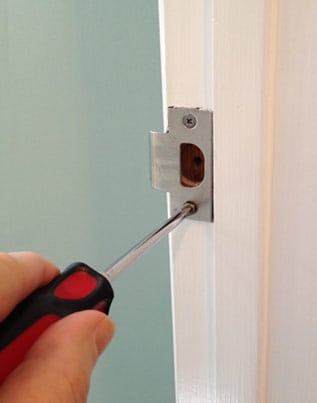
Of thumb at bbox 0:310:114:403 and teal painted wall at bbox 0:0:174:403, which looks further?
teal painted wall at bbox 0:0:174:403

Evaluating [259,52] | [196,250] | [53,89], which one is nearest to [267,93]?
[259,52]

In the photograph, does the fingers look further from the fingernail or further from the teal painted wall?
the teal painted wall

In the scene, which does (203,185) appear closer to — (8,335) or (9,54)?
(8,335)

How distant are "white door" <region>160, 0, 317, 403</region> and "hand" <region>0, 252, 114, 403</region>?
0.09 meters

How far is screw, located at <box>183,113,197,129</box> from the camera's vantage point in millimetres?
371

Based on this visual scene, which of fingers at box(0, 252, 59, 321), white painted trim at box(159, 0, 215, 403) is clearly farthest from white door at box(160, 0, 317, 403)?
fingers at box(0, 252, 59, 321)

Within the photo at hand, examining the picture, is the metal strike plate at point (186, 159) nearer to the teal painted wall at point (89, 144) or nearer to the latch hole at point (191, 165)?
the latch hole at point (191, 165)

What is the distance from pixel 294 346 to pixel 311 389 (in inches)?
1.5

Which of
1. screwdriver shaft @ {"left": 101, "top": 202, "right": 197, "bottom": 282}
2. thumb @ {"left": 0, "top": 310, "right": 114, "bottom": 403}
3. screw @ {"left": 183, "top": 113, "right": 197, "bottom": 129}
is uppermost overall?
screw @ {"left": 183, "top": 113, "right": 197, "bottom": 129}

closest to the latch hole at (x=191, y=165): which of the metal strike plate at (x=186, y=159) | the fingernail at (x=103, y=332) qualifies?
the metal strike plate at (x=186, y=159)

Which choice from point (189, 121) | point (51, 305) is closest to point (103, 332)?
point (51, 305)

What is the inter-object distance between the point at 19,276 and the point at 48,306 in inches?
1.1

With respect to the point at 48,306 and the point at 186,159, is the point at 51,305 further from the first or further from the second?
the point at 186,159

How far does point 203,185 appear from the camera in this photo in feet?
1.27
